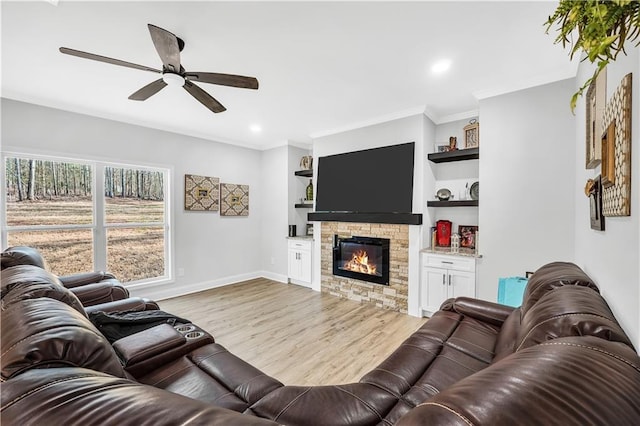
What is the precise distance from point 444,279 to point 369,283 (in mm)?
1078

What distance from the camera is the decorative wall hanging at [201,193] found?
4664 millimetres

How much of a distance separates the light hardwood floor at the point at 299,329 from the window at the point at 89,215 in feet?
3.01

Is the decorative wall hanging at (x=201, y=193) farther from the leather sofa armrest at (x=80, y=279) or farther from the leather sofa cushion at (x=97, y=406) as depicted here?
the leather sofa cushion at (x=97, y=406)

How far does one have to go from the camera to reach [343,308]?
3.92 m

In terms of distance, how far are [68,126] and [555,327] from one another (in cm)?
503

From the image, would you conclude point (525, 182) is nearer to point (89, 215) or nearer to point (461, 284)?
point (461, 284)

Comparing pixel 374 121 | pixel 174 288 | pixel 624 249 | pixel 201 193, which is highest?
pixel 374 121

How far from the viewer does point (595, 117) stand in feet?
5.57

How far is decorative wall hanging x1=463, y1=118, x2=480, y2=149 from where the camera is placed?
337 centimetres

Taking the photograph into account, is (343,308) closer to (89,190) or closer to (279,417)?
(279,417)

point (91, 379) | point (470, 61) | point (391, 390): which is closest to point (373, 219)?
point (470, 61)

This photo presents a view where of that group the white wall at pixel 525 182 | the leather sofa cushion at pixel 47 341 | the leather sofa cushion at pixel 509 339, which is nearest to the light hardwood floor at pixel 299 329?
the leather sofa cushion at pixel 509 339

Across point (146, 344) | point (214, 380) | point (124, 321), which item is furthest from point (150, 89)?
point (214, 380)

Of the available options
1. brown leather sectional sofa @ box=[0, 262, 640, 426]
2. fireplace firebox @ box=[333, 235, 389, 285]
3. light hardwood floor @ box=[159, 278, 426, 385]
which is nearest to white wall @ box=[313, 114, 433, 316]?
fireplace firebox @ box=[333, 235, 389, 285]
